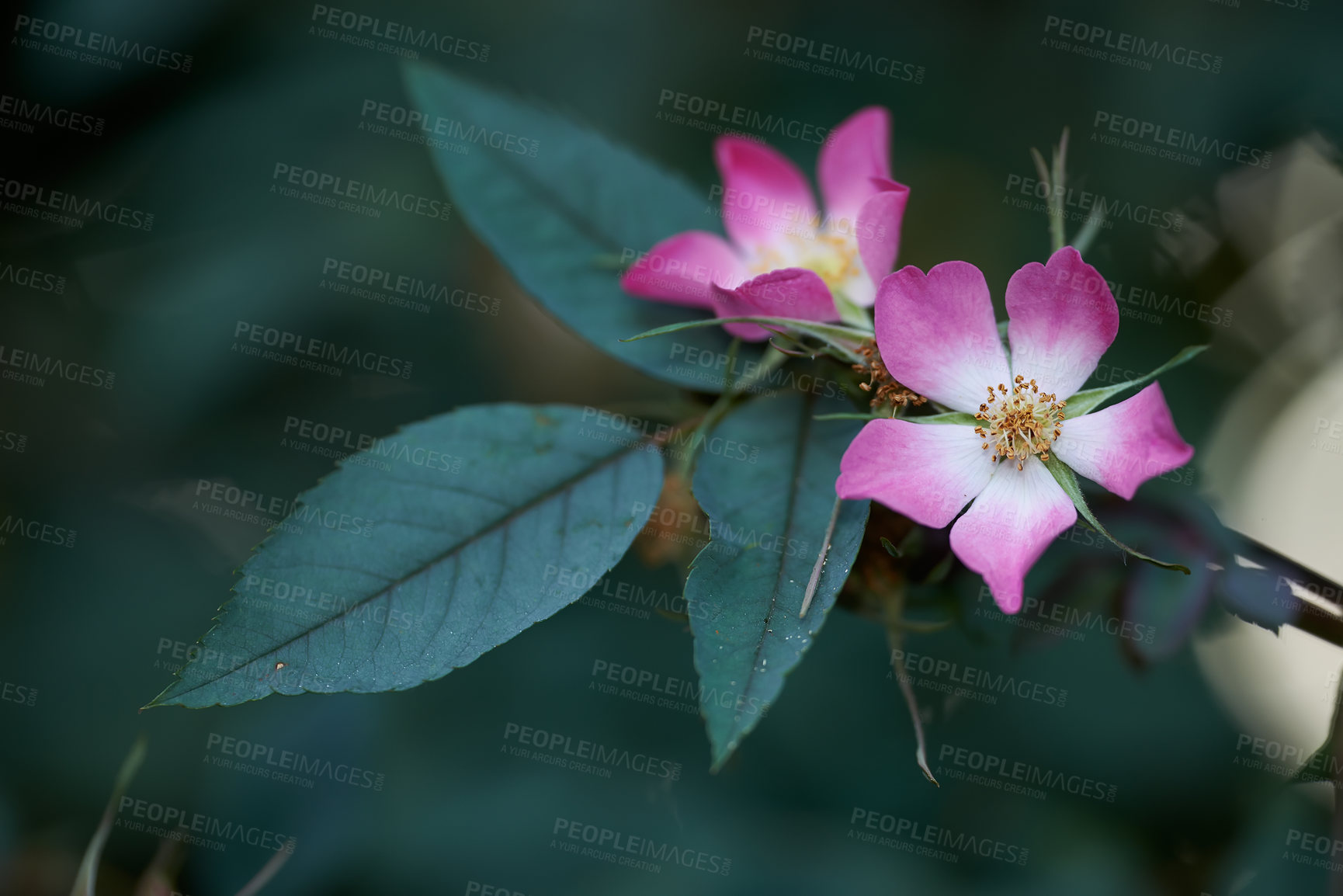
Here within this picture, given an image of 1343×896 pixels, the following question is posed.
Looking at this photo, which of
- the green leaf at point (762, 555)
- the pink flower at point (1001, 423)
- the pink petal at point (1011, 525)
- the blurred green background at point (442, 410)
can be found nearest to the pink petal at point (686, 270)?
the green leaf at point (762, 555)

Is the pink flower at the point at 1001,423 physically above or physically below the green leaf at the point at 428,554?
above

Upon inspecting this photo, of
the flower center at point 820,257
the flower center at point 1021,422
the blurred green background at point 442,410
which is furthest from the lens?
the blurred green background at point 442,410

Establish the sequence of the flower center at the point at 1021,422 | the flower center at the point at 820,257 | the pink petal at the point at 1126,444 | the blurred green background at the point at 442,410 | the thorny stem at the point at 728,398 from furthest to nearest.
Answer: the blurred green background at the point at 442,410 < the flower center at the point at 820,257 < the thorny stem at the point at 728,398 < the flower center at the point at 1021,422 < the pink petal at the point at 1126,444

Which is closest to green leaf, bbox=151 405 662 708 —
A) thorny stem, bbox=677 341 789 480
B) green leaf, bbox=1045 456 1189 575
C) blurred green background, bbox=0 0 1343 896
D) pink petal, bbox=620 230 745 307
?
thorny stem, bbox=677 341 789 480

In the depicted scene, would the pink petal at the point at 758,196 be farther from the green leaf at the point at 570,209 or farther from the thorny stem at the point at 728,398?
the thorny stem at the point at 728,398

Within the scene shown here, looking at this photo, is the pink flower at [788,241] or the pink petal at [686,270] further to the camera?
the pink petal at [686,270]

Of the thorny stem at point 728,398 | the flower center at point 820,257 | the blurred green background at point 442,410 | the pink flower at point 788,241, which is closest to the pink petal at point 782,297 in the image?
the pink flower at point 788,241

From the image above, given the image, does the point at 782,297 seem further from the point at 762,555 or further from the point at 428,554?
the point at 428,554

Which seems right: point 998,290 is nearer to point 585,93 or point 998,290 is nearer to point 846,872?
point 585,93
